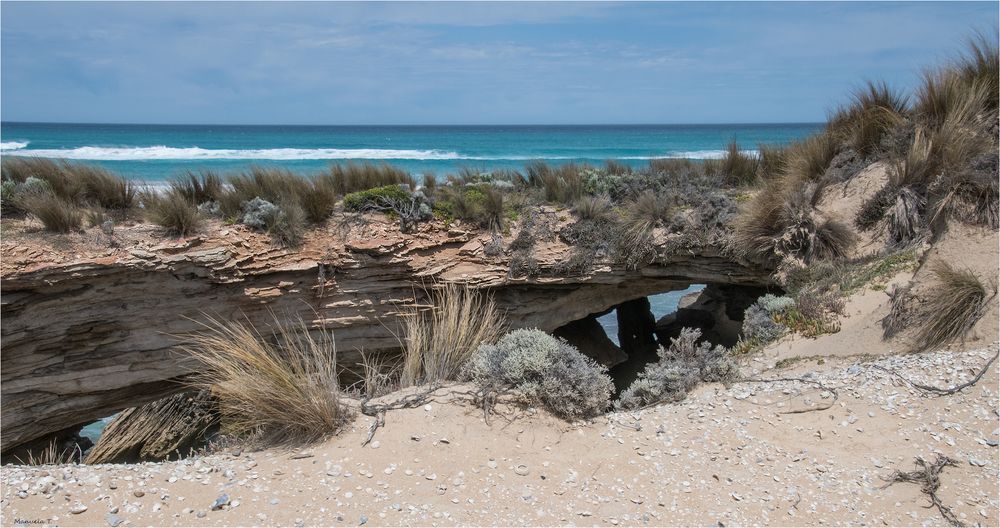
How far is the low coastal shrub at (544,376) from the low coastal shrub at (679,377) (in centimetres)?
40

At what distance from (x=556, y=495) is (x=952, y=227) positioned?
6.16 m

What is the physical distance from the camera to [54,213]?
7797 mm

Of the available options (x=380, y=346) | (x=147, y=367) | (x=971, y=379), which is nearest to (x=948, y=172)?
(x=971, y=379)

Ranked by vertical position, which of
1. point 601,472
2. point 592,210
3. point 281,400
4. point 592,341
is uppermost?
point 592,210

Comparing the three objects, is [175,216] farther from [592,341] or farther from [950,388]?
[950,388]

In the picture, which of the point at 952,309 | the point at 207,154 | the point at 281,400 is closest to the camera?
the point at 281,400

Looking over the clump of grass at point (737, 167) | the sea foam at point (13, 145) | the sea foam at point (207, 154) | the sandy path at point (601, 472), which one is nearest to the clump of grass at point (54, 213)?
the sandy path at point (601, 472)

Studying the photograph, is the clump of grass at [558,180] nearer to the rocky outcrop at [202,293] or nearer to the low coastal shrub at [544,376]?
the rocky outcrop at [202,293]

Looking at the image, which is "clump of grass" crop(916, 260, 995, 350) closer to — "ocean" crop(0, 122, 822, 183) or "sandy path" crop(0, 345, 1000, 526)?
"sandy path" crop(0, 345, 1000, 526)

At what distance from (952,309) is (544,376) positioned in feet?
12.8

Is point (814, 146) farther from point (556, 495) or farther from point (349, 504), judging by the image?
point (349, 504)

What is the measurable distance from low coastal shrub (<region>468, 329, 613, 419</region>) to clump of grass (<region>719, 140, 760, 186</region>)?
680 cm

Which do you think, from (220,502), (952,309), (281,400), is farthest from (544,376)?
(952,309)

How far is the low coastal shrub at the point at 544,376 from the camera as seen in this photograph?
511cm
